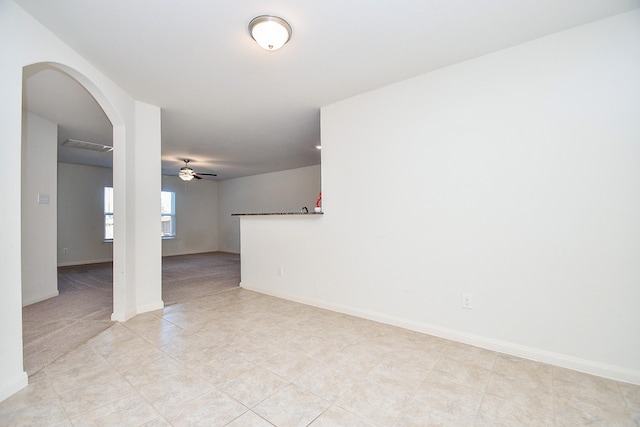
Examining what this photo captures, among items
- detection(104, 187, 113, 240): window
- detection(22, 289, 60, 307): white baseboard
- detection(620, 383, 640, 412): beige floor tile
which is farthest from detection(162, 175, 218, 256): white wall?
detection(620, 383, 640, 412): beige floor tile

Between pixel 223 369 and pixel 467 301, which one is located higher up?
pixel 467 301

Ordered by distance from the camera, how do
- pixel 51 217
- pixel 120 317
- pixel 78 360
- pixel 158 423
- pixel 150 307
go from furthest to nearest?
pixel 51 217
pixel 150 307
pixel 120 317
pixel 78 360
pixel 158 423

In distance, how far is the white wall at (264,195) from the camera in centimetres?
702

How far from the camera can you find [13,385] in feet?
5.36

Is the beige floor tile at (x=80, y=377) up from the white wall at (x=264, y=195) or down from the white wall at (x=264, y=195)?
down

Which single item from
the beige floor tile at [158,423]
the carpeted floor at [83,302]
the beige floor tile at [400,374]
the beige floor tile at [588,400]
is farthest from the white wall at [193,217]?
the beige floor tile at [588,400]

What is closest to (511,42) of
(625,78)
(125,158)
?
(625,78)

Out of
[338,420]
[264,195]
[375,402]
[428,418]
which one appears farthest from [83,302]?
[264,195]

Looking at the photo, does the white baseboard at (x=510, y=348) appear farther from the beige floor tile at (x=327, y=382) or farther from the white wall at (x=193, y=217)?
the white wall at (x=193, y=217)

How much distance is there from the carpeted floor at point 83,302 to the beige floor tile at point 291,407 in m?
1.66

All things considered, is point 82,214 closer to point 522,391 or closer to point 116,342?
point 116,342

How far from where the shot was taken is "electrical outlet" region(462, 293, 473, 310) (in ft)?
7.60

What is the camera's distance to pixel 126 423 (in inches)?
55.9

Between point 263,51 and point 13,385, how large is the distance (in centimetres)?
266
